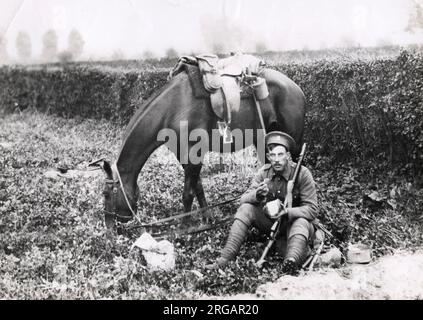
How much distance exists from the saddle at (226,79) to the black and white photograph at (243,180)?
22 mm

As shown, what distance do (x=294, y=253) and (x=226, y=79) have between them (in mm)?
2358

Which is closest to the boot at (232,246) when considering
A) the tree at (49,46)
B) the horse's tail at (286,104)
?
the horse's tail at (286,104)

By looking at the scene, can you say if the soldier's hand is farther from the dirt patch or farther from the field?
the dirt patch

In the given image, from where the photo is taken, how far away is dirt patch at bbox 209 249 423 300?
13.7 ft

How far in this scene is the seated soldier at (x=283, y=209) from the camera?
4695 millimetres

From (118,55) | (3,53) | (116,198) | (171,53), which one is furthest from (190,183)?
(3,53)

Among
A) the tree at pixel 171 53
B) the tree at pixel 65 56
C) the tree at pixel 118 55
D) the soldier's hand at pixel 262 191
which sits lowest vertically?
the tree at pixel 65 56

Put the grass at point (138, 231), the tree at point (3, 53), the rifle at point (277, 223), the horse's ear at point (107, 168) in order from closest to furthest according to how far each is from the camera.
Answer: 1. the grass at point (138, 231)
2. the rifle at point (277, 223)
3. the horse's ear at point (107, 168)
4. the tree at point (3, 53)

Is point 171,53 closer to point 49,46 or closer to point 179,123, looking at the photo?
point 49,46

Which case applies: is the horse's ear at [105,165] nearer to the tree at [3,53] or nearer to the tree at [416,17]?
the tree at [416,17]

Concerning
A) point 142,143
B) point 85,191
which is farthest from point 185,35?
point 142,143

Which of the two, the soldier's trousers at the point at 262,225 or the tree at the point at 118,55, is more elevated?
the tree at the point at 118,55

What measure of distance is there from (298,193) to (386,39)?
3811 millimetres
